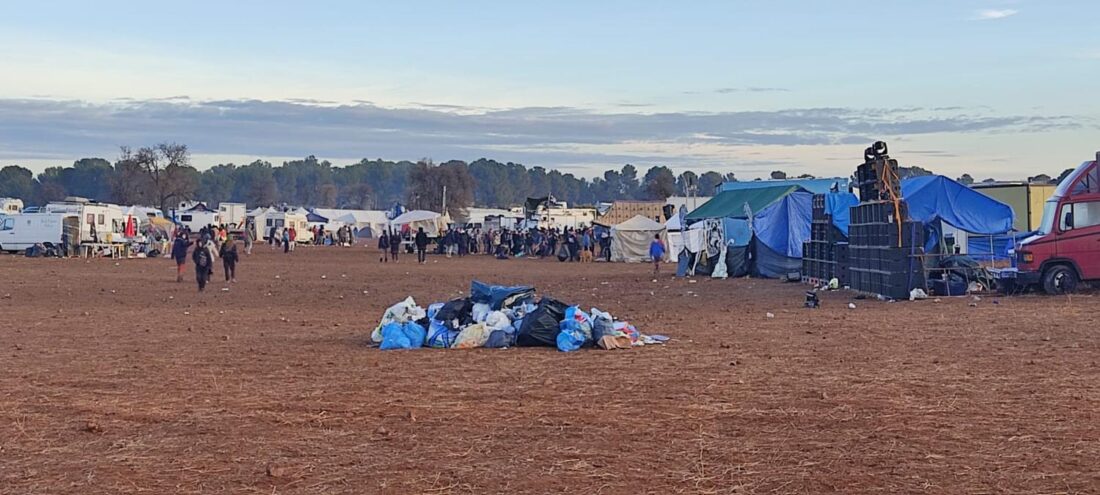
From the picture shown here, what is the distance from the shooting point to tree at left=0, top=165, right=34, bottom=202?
171 m

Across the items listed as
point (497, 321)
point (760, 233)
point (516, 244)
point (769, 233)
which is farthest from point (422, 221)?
point (497, 321)

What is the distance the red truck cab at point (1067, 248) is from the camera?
24797 mm

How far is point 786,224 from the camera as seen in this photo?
36188 mm

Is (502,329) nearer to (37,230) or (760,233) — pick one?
(760,233)

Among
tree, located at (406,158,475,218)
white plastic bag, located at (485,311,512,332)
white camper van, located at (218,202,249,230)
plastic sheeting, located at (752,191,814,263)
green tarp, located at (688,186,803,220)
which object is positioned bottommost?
white plastic bag, located at (485,311,512,332)

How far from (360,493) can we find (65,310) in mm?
17298

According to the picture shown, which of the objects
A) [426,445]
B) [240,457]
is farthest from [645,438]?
[240,457]

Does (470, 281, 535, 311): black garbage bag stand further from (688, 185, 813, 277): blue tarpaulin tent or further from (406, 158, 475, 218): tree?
(406, 158, 475, 218): tree

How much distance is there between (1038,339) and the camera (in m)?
16.4

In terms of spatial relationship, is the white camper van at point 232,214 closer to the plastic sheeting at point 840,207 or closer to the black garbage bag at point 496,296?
the plastic sheeting at point 840,207

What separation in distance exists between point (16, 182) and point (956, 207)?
16902 cm

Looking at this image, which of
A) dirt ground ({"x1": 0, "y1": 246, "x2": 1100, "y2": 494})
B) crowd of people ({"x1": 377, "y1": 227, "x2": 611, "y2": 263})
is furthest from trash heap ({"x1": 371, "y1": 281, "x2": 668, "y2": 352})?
crowd of people ({"x1": 377, "y1": 227, "x2": 611, "y2": 263})

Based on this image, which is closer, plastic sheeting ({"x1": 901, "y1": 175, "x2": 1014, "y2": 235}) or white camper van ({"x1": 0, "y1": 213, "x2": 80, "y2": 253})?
plastic sheeting ({"x1": 901, "y1": 175, "x2": 1014, "y2": 235})

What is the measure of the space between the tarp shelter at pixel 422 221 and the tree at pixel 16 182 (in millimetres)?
102586
